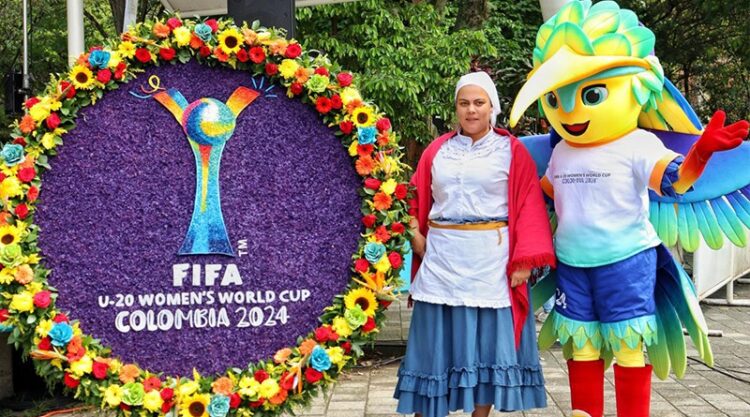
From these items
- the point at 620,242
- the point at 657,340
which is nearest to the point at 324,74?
the point at 620,242

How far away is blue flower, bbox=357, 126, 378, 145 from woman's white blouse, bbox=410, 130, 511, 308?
50 cm

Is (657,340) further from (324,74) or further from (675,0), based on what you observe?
(675,0)

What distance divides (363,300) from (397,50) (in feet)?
13.9

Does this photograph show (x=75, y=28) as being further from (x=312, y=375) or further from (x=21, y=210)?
(x=312, y=375)

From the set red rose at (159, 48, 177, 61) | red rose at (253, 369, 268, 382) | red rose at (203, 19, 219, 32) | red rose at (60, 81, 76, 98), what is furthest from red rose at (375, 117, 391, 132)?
red rose at (60, 81, 76, 98)

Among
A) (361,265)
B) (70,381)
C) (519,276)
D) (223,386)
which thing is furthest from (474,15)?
(70,381)

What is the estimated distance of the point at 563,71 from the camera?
3.47 meters

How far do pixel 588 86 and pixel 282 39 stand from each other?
1.27m

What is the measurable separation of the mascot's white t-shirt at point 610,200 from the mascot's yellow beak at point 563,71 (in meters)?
0.32

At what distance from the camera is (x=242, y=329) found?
3283 mm

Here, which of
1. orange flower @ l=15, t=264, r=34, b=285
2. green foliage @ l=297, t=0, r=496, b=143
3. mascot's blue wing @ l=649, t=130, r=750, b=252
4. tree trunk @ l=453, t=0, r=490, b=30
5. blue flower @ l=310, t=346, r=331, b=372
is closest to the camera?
orange flower @ l=15, t=264, r=34, b=285

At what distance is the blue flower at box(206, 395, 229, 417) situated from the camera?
10.3 ft

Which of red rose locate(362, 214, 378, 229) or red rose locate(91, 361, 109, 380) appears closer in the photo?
red rose locate(91, 361, 109, 380)

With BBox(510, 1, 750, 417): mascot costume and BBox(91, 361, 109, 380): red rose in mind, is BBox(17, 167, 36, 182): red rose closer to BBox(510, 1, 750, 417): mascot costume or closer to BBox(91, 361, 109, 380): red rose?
BBox(91, 361, 109, 380): red rose
